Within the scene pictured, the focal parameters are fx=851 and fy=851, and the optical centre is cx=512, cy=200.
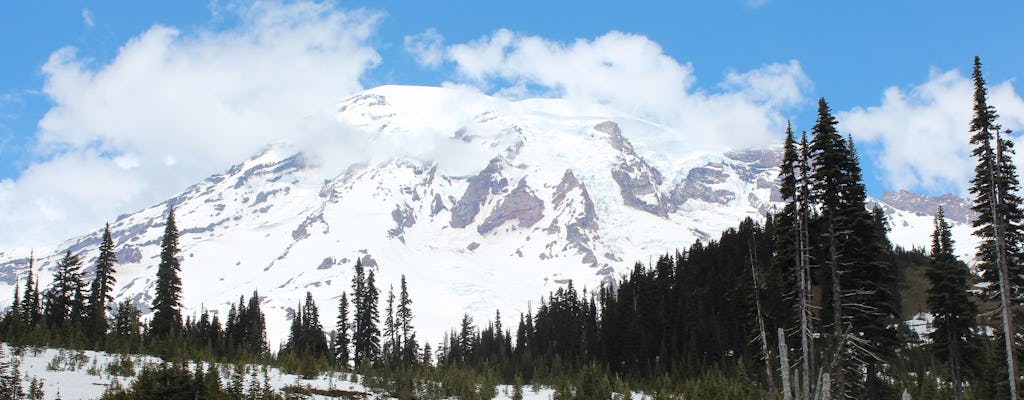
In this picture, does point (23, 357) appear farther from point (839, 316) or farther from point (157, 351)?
point (839, 316)

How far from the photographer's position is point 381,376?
50.7 m

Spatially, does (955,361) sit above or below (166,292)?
below

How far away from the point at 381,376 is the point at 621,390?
18.4 metres

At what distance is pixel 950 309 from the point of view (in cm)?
4869

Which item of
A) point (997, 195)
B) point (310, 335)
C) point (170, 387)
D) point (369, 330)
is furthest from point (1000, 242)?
point (310, 335)

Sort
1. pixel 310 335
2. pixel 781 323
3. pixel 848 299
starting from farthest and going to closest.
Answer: pixel 310 335, pixel 781 323, pixel 848 299

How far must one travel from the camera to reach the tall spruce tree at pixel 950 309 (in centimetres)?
4812

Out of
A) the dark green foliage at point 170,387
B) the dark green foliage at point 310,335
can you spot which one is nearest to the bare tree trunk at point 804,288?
the dark green foliage at point 170,387

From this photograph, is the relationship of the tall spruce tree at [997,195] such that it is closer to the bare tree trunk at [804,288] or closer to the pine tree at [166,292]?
the bare tree trunk at [804,288]

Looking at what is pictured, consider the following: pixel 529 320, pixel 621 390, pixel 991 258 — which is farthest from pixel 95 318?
pixel 529 320

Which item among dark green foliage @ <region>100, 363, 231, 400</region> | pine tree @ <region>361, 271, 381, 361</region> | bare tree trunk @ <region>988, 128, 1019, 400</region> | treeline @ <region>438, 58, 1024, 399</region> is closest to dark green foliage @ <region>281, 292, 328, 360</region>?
pine tree @ <region>361, 271, 381, 361</region>

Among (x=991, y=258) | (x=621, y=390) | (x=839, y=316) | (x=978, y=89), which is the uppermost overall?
(x=978, y=89)

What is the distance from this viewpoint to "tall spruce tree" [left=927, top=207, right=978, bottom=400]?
48125mm

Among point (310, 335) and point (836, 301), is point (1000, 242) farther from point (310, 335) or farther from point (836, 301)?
point (310, 335)
